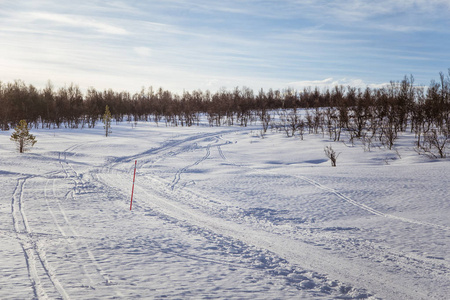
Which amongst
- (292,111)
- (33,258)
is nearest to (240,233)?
(33,258)

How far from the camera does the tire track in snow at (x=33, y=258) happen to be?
490 centimetres

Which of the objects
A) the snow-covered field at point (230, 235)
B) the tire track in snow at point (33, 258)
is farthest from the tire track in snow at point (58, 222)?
the tire track in snow at point (33, 258)

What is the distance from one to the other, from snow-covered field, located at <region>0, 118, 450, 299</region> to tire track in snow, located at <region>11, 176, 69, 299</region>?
0.03 m

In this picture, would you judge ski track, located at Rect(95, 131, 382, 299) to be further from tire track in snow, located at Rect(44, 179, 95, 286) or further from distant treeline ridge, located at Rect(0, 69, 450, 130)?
distant treeline ridge, located at Rect(0, 69, 450, 130)

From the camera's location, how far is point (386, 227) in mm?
8133

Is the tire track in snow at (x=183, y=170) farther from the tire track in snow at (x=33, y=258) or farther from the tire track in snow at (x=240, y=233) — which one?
the tire track in snow at (x=33, y=258)

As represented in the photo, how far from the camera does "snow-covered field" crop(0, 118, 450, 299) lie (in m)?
5.20

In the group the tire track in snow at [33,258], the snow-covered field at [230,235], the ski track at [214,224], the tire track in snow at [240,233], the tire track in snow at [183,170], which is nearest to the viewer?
the tire track in snow at [33,258]

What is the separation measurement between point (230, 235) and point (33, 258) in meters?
4.00

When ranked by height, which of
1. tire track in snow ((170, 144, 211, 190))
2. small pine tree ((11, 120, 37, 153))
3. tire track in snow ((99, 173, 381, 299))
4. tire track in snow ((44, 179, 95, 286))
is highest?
small pine tree ((11, 120, 37, 153))

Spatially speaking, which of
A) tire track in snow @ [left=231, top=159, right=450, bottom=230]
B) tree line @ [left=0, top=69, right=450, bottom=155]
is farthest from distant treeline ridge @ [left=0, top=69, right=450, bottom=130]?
tire track in snow @ [left=231, top=159, right=450, bottom=230]

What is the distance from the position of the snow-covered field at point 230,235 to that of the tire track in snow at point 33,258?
28 mm

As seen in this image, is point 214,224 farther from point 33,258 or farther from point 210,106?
point 210,106

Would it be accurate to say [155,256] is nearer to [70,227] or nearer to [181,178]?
[70,227]
